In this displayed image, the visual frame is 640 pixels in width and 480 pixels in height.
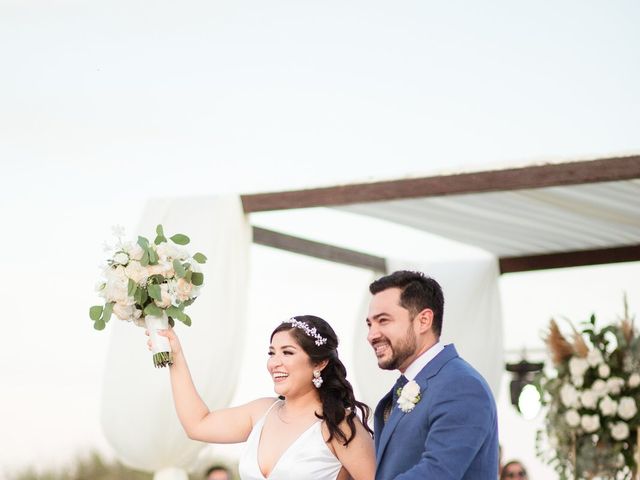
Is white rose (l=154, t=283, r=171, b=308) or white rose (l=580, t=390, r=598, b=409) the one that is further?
white rose (l=154, t=283, r=171, b=308)

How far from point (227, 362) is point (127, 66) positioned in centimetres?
695

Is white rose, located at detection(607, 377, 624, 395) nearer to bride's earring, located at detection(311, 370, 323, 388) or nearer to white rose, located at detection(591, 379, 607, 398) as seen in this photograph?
white rose, located at detection(591, 379, 607, 398)

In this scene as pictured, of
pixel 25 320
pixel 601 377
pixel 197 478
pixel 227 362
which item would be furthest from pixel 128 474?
pixel 601 377

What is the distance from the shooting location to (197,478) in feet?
46.5

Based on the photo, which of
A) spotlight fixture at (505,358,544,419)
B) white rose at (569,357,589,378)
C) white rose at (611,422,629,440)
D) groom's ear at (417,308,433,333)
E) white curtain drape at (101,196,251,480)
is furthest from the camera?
spotlight fixture at (505,358,544,419)

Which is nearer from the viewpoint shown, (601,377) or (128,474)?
(601,377)

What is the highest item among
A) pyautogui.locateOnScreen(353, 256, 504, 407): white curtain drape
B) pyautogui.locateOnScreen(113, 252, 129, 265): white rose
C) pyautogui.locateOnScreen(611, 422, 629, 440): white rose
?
pyautogui.locateOnScreen(353, 256, 504, 407): white curtain drape

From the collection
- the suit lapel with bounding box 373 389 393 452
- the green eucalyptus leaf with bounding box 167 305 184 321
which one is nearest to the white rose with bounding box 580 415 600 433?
Result: the suit lapel with bounding box 373 389 393 452

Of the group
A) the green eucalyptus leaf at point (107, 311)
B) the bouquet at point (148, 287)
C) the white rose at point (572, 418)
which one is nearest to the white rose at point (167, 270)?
the bouquet at point (148, 287)

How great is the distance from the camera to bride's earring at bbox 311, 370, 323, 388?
4156 mm

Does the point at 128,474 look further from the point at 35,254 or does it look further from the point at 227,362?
the point at 227,362

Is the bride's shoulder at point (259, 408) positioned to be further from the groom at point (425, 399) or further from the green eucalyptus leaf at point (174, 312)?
the groom at point (425, 399)

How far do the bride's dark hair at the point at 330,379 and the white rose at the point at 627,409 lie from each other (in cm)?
108

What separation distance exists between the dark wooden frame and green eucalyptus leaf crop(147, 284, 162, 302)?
11.9 ft
